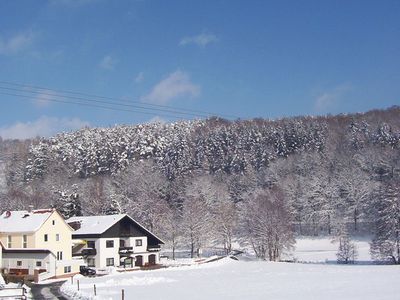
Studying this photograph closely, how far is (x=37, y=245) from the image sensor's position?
51.1 metres

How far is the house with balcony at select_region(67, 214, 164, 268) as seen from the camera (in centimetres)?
A: 5788

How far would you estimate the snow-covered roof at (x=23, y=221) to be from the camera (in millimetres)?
52203

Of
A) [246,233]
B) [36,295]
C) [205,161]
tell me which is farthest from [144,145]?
[36,295]

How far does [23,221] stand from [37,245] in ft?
13.1

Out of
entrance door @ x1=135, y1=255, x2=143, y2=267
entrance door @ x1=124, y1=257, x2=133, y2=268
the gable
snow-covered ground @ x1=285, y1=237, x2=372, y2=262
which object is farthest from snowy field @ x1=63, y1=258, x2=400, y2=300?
snow-covered ground @ x1=285, y1=237, x2=372, y2=262

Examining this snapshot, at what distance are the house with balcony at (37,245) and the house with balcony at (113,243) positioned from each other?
4.17 m

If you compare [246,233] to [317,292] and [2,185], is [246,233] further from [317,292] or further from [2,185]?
[2,185]

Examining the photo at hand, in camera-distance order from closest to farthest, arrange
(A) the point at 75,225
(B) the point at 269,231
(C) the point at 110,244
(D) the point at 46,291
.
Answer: (D) the point at 46,291
(C) the point at 110,244
(A) the point at 75,225
(B) the point at 269,231

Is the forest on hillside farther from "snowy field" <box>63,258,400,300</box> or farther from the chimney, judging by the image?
"snowy field" <box>63,258,400,300</box>

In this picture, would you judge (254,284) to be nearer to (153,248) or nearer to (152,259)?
(152,259)

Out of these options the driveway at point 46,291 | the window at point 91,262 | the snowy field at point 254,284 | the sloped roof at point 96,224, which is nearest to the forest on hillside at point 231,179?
the sloped roof at point 96,224

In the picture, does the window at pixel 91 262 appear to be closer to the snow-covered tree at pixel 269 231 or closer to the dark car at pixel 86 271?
the dark car at pixel 86 271

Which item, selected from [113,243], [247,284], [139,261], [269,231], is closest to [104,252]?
[113,243]

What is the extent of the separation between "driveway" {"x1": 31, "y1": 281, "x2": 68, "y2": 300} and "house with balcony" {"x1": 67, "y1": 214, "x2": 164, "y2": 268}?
1460 cm
